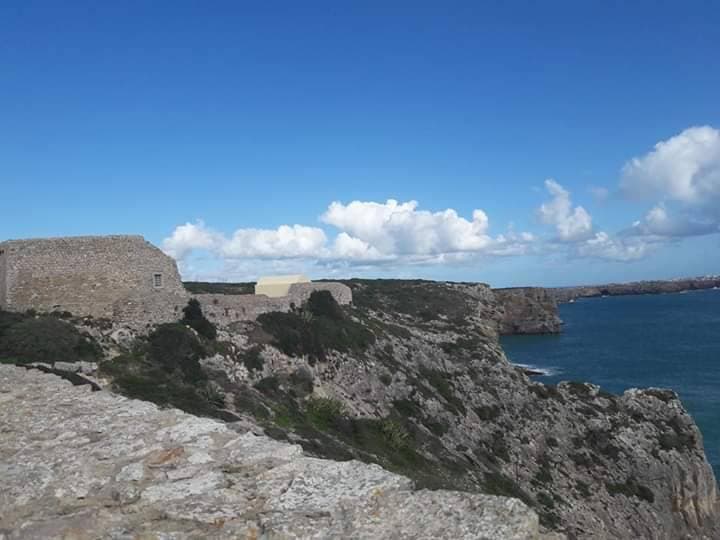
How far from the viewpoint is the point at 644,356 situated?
290 feet

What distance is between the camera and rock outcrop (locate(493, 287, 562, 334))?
133625 millimetres

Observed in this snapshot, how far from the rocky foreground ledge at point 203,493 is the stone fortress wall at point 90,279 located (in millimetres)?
16915

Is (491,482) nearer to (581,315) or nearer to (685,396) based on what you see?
(685,396)

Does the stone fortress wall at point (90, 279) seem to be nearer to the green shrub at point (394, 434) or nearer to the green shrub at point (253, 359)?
the green shrub at point (253, 359)

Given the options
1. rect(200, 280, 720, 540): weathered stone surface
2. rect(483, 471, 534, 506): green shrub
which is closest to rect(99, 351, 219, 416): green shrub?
rect(200, 280, 720, 540): weathered stone surface

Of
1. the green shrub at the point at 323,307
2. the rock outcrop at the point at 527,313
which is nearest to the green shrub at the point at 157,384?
the green shrub at the point at 323,307

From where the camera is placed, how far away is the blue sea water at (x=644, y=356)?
62641 millimetres

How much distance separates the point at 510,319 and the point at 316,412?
4701 inches

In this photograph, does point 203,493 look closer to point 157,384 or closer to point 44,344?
point 157,384

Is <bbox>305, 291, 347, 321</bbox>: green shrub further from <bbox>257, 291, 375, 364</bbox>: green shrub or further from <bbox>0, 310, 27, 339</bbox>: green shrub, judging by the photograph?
<bbox>0, 310, 27, 339</bbox>: green shrub

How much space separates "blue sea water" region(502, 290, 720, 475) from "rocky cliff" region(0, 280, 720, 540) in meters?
10.2

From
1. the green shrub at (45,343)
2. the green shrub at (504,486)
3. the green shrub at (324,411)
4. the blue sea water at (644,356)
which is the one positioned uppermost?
the green shrub at (45,343)

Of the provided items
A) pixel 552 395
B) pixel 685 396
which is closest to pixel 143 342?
pixel 552 395

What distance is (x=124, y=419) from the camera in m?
8.82
